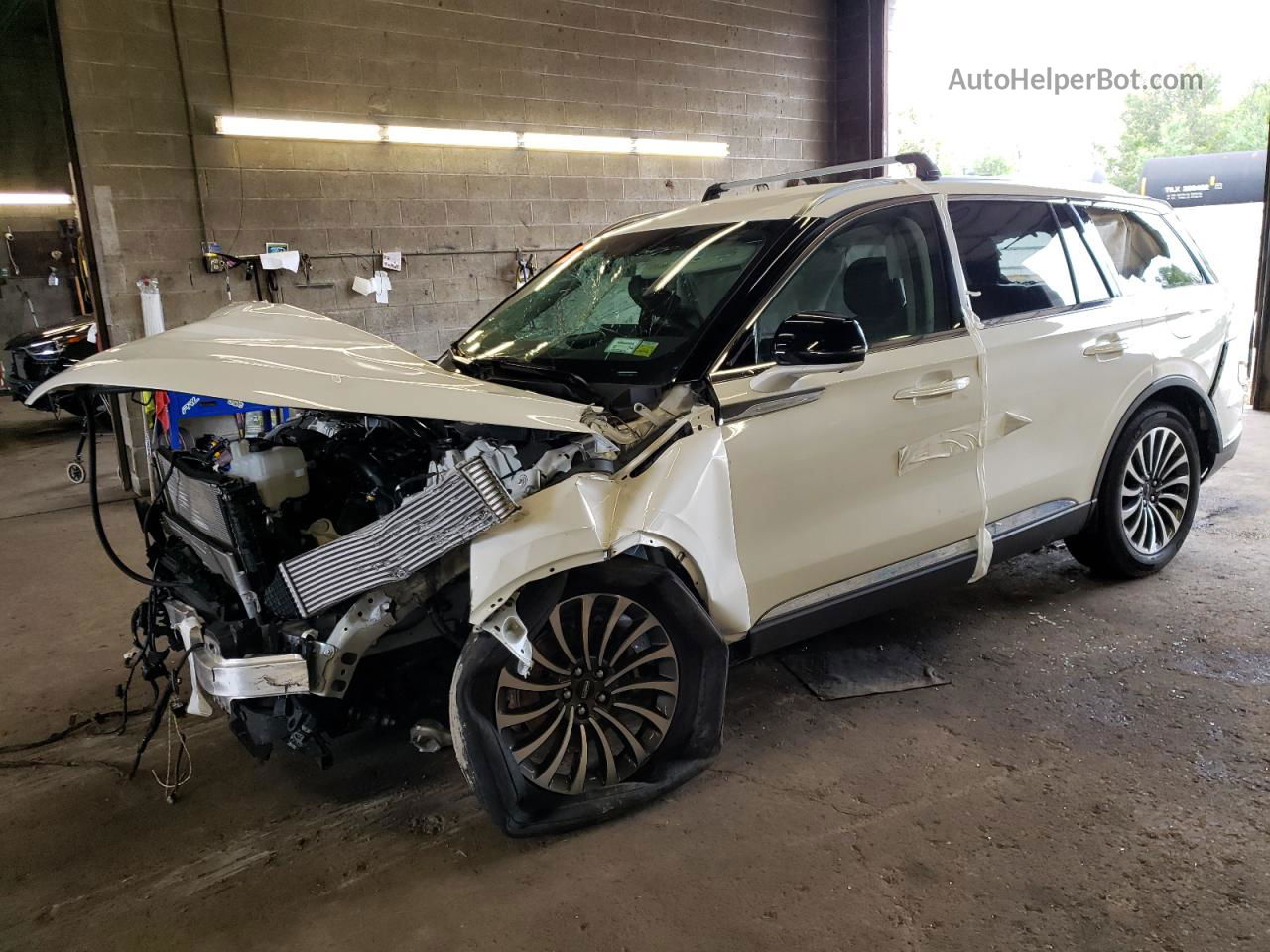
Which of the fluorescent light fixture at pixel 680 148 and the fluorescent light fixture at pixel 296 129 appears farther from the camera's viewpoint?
the fluorescent light fixture at pixel 680 148

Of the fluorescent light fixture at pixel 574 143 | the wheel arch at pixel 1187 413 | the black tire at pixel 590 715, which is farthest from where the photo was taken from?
the fluorescent light fixture at pixel 574 143

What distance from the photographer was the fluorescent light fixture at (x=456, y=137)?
6324 millimetres

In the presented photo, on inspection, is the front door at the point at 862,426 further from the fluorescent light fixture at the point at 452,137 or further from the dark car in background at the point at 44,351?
the dark car in background at the point at 44,351

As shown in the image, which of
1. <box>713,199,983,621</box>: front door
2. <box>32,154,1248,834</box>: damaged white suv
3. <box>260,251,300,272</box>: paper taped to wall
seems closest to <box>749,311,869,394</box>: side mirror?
<box>32,154,1248,834</box>: damaged white suv

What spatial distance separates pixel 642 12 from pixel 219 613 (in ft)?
24.5

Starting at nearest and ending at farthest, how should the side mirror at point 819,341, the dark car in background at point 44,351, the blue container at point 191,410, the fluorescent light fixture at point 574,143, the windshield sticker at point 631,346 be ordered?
the side mirror at point 819,341, the windshield sticker at point 631,346, the blue container at point 191,410, the fluorescent light fixture at point 574,143, the dark car in background at point 44,351

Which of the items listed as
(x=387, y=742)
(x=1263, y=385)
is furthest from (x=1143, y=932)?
(x=1263, y=385)

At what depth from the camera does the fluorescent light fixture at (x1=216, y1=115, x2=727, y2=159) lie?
6.32 m

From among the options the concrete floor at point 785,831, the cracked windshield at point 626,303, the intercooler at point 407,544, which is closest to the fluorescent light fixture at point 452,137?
the cracked windshield at point 626,303

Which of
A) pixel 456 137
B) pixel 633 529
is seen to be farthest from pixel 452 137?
pixel 633 529

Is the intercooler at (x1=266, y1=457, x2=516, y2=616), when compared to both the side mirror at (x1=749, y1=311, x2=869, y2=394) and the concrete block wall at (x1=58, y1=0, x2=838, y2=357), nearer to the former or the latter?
the side mirror at (x1=749, y1=311, x2=869, y2=394)

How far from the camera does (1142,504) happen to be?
3.82 m

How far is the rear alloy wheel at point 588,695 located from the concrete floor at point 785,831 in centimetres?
19

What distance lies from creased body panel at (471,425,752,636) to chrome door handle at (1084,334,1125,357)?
71.2 inches
